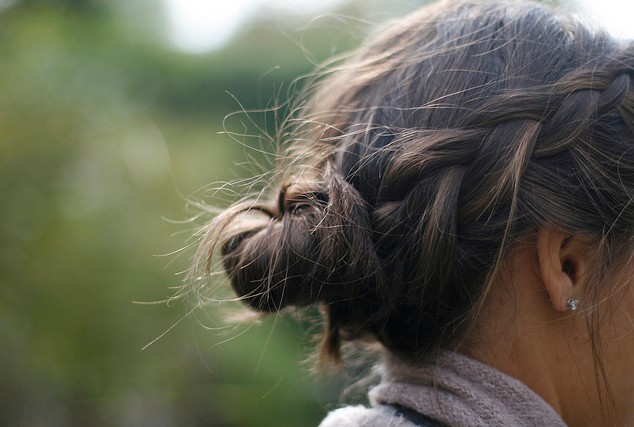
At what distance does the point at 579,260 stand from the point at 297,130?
22.8 inches

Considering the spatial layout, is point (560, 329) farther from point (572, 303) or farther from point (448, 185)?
point (448, 185)

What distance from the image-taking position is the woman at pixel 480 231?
1.05 m

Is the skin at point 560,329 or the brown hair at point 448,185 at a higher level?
the brown hair at point 448,185

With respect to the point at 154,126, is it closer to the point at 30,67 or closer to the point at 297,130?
the point at 30,67

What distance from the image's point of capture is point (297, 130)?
137cm

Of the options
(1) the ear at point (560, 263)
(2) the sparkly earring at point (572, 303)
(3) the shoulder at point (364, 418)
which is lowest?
(3) the shoulder at point (364, 418)

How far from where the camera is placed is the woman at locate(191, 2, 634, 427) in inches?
41.3

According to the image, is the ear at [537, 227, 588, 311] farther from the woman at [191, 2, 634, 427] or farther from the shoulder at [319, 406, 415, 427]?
the shoulder at [319, 406, 415, 427]

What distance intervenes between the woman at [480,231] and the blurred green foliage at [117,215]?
1.98 metres

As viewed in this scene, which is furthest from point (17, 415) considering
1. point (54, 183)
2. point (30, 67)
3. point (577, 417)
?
point (577, 417)

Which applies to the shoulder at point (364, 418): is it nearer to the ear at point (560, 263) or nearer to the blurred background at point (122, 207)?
the ear at point (560, 263)

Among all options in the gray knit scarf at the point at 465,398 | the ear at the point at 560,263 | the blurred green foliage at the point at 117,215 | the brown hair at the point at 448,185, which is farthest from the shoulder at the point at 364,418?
the blurred green foliage at the point at 117,215

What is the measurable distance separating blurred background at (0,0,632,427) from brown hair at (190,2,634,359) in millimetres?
1972

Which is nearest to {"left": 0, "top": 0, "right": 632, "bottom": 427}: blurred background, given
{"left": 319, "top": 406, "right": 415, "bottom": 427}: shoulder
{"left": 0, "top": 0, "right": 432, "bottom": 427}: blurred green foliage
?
{"left": 0, "top": 0, "right": 432, "bottom": 427}: blurred green foliage
